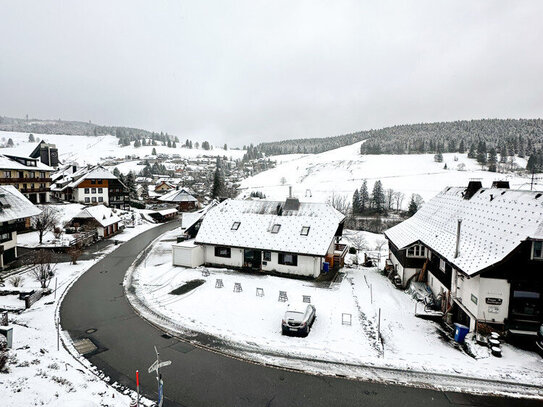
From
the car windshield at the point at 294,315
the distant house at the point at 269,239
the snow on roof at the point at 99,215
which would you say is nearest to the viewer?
the car windshield at the point at 294,315

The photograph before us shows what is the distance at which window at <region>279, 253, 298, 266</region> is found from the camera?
3025cm

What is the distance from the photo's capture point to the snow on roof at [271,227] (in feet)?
100

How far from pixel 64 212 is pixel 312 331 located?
5223cm

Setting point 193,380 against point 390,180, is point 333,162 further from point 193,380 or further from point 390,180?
point 193,380

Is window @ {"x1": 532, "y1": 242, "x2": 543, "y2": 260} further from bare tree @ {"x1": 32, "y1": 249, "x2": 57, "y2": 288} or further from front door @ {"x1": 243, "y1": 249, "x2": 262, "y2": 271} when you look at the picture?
bare tree @ {"x1": 32, "y1": 249, "x2": 57, "y2": 288}

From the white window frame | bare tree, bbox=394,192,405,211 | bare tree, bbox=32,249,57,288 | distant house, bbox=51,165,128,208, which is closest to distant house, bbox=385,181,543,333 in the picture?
the white window frame

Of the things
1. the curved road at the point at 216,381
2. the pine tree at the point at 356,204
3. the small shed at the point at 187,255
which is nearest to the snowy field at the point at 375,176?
the pine tree at the point at 356,204

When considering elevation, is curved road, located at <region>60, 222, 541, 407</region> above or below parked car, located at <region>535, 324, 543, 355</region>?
below

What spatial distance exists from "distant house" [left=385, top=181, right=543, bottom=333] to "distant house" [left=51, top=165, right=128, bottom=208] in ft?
229

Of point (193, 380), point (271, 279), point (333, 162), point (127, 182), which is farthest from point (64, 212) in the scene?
point (333, 162)

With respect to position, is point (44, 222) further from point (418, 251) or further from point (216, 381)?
point (418, 251)

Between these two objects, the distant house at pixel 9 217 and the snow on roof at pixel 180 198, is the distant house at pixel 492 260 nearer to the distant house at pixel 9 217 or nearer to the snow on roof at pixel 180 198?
the distant house at pixel 9 217

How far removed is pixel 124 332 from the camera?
1886 centimetres

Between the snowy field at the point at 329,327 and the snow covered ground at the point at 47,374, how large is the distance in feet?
18.4
